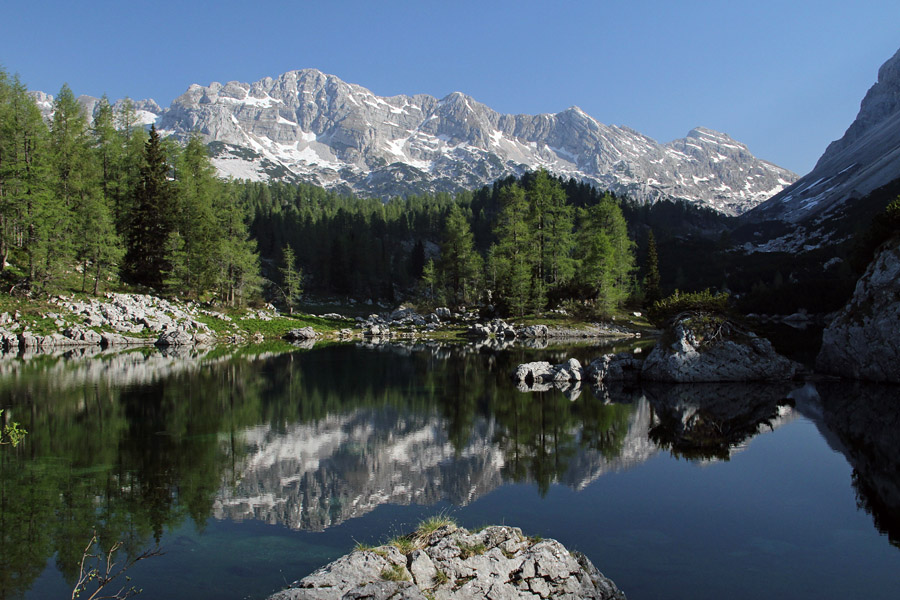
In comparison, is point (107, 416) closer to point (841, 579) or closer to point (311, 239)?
point (841, 579)

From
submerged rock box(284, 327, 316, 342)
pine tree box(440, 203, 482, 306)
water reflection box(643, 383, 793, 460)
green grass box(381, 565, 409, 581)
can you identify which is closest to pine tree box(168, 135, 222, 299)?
submerged rock box(284, 327, 316, 342)

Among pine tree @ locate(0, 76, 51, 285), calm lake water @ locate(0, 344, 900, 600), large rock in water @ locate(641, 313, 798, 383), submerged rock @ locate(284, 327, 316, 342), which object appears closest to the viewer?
calm lake water @ locate(0, 344, 900, 600)

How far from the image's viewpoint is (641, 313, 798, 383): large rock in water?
92.5ft

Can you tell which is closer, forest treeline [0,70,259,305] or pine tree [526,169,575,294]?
forest treeline [0,70,259,305]

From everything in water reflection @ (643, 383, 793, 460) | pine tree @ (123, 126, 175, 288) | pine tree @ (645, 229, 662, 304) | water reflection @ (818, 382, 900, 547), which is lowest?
water reflection @ (643, 383, 793, 460)

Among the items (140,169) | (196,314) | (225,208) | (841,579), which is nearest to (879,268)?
(841,579)

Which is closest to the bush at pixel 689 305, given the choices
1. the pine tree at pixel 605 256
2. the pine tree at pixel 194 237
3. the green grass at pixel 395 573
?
the green grass at pixel 395 573

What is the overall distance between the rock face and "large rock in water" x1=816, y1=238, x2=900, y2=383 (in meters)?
24.7

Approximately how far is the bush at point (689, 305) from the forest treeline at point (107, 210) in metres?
46.2

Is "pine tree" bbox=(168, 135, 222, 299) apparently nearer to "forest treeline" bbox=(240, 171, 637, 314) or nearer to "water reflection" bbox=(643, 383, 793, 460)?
"forest treeline" bbox=(240, 171, 637, 314)

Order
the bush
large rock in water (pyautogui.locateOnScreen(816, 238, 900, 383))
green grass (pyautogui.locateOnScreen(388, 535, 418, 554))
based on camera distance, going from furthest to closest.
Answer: the bush < large rock in water (pyautogui.locateOnScreen(816, 238, 900, 383)) < green grass (pyautogui.locateOnScreen(388, 535, 418, 554))

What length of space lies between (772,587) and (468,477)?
720 centimetres

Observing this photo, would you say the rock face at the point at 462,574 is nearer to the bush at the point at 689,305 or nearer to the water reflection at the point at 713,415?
the water reflection at the point at 713,415

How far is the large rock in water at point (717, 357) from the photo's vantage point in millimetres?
28188
